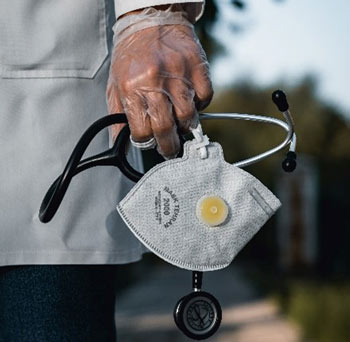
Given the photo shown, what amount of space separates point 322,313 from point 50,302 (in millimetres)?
7507

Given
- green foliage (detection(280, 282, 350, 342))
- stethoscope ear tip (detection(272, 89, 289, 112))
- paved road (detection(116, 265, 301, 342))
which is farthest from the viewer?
paved road (detection(116, 265, 301, 342))

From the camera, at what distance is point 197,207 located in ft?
4.71

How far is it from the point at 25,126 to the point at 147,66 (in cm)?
29

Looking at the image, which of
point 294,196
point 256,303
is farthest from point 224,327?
point 294,196

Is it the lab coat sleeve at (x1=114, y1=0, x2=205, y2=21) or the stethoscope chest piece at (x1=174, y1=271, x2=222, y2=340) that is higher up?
the lab coat sleeve at (x1=114, y1=0, x2=205, y2=21)

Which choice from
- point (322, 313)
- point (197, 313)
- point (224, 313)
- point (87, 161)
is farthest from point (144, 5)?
point (224, 313)

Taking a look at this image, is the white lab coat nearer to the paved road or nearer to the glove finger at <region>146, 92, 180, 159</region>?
the glove finger at <region>146, 92, 180, 159</region>

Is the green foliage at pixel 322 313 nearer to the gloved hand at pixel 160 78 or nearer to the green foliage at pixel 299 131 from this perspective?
the gloved hand at pixel 160 78

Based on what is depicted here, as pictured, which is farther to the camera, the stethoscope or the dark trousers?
the dark trousers

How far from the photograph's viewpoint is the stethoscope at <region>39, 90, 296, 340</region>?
144 cm

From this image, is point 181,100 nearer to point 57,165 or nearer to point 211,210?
point 211,210

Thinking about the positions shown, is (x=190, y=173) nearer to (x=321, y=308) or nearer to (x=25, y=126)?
(x=25, y=126)

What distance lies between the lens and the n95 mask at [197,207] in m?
1.42

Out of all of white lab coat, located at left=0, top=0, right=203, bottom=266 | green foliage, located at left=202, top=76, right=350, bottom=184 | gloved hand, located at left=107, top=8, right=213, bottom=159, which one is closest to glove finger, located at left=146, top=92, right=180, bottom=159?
gloved hand, located at left=107, top=8, right=213, bottom=159
